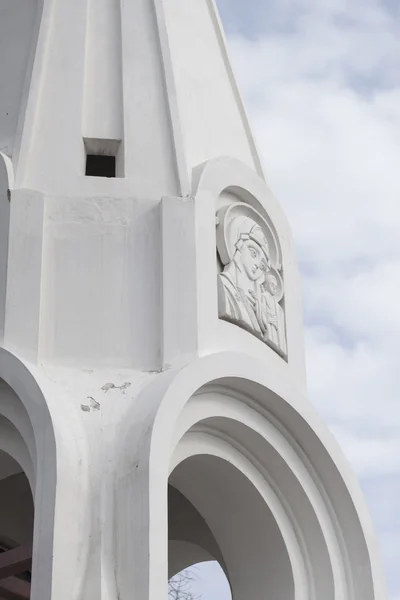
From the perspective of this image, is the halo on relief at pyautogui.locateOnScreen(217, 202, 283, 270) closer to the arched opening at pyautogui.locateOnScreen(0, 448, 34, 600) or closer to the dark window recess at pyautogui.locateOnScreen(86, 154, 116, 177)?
the dark window recess at pyautogui.locateOnScreen(86, 154, 116, 177)

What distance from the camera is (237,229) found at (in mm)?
12625

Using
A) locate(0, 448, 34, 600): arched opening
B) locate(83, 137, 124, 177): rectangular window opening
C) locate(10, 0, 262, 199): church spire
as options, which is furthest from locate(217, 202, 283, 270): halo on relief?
locate(0, 448, 34, 600): arched opening

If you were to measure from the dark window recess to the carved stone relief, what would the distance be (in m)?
1.13

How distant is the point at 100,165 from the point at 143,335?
2.02 m

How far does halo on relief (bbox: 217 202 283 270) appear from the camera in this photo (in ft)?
40.5

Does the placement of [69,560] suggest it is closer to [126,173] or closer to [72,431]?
[72,431]

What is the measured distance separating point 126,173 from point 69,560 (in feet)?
12.7

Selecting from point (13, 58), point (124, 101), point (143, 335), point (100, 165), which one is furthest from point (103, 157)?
point (143, 335)

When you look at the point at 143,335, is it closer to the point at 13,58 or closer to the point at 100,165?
the point at 100,165

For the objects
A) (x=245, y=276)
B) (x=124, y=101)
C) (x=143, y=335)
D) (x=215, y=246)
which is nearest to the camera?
(x=143, y=335)

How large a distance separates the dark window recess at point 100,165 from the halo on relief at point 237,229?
1.12 m

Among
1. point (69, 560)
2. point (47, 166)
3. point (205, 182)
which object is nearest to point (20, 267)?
point (47, 166)

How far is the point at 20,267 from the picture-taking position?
11.5 meters

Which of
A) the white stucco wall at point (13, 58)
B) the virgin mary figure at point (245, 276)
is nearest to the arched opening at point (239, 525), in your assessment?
the virgin mary figure at point (245, 276)
